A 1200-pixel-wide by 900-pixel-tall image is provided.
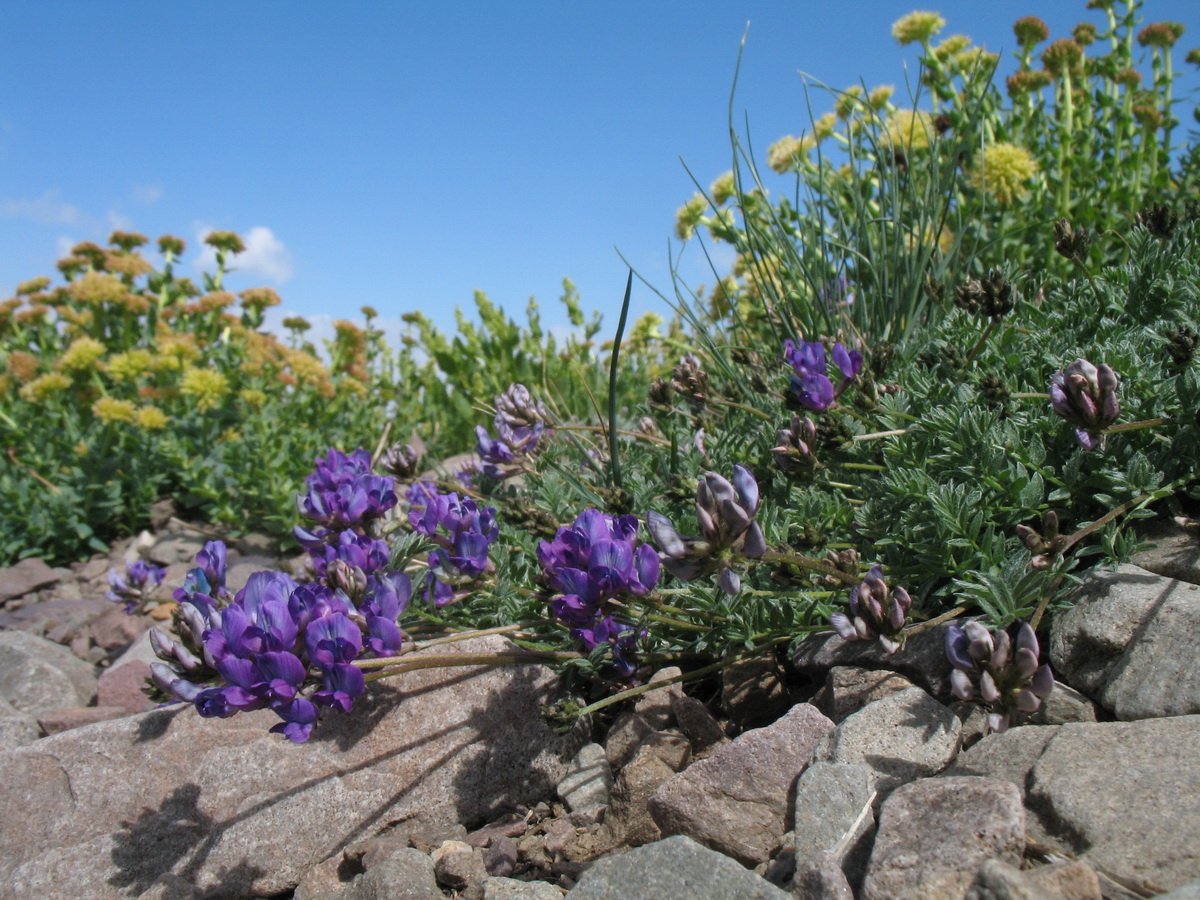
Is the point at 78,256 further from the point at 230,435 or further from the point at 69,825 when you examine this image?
the point at 69,825

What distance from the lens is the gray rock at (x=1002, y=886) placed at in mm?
1356

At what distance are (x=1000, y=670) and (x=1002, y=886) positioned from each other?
597mm

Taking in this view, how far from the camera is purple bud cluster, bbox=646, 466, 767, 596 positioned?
1783mm

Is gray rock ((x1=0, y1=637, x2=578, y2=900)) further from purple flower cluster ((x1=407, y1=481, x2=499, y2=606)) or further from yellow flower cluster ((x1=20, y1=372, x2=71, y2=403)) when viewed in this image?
yellow flower cluster ((x1=20, y1=372, x2=71, y2=403))

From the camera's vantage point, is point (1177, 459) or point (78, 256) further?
point (78, 256)

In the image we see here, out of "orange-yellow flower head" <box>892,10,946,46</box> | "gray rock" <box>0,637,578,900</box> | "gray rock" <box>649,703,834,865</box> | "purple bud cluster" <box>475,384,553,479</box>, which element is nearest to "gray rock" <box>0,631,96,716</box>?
"gray rock" <box>0,637,578,900</box>

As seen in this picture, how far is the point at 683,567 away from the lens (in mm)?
1816

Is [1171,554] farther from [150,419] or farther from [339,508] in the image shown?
[150,419]

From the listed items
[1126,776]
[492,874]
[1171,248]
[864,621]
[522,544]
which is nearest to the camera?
[1126,776]

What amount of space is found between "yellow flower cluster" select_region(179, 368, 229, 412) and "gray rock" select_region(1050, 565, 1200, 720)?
17.3ft

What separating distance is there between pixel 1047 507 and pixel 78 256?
8.46 meters

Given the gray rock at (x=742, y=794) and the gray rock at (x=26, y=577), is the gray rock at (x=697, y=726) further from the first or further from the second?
the gray rock at (x=26, y=577)

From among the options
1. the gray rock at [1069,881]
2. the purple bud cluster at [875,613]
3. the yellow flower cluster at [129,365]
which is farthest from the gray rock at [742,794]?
the yellow flower cluster at [129,365]

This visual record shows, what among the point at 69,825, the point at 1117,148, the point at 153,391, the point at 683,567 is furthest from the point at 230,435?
the point at 1117,148
